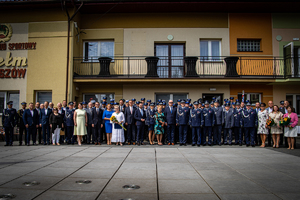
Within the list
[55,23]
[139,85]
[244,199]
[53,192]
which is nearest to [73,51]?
[55,23]

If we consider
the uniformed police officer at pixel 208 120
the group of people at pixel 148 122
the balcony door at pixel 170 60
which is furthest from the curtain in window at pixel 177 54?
the uniformed police officer at pixel 208 120

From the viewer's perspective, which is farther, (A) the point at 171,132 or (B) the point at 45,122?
(A) the point at 171,132

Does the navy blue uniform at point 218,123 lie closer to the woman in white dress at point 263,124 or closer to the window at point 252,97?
the woman in white dress at point 263,124

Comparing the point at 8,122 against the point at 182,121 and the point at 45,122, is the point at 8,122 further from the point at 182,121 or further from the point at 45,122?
the point at 182,121

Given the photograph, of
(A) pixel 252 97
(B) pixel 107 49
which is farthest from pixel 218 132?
Answer: (B) pixel 107 49

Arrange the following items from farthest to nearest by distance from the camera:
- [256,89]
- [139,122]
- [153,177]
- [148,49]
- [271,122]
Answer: [148,49], [256,89], [139,122], [271,122], [153,177]

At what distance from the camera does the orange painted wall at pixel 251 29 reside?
50.8 feet

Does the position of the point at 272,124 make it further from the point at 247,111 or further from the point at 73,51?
the point at 73,51

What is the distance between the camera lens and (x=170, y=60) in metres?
15.5

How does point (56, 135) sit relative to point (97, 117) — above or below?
below

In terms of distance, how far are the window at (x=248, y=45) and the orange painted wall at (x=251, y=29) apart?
1.11ft

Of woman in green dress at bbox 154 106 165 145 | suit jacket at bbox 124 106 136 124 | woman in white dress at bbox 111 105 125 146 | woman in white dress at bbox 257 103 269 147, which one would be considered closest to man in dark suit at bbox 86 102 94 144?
woman in white dress at bbox 111 105 125 146

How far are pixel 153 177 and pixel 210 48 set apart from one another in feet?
41.5

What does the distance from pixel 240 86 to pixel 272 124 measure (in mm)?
5643
